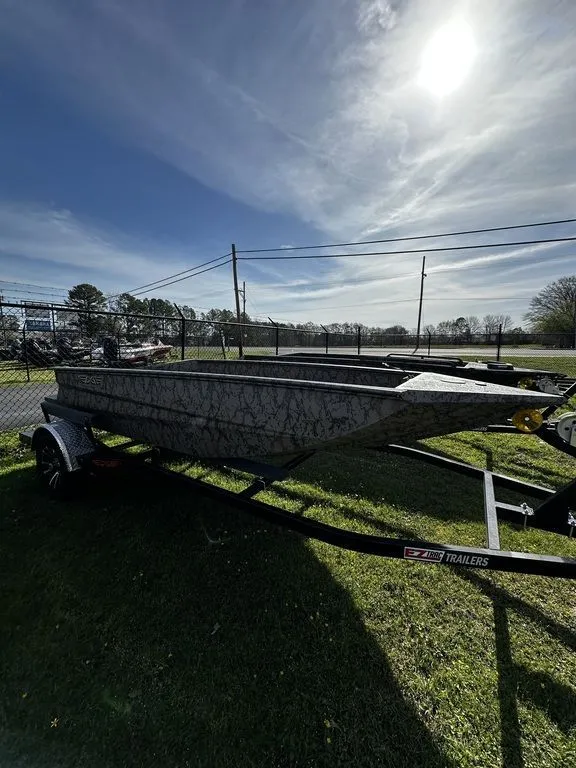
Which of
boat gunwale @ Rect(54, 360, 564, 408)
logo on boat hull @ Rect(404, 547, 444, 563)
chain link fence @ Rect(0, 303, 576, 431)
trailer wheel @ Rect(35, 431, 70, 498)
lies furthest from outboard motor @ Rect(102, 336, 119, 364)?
logo on boat hull @ Rect(404, 547, 444, 563)

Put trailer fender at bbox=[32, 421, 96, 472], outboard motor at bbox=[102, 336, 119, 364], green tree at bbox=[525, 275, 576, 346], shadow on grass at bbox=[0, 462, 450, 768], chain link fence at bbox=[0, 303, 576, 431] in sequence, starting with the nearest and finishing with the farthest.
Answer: shadow on grass at bbox=[0, 462, 450, 768]
trailer fender at bbox=[32, 421, 96, 472]
chain link fence at bbox=[0, 303, 576, 431]
outboard motor at bbox=[102, 336, 119, 364]
green tree at bbox=[525, 275, 576, 346]

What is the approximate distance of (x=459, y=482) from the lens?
3564 mm

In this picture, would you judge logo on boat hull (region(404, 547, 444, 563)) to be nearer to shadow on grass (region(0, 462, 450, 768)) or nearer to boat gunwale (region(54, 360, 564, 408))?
shadow on grass (region(0, 462, 450, 768))

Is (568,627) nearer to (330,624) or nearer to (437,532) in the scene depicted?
(437,532)

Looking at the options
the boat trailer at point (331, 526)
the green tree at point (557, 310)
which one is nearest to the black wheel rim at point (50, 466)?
the boat trailer at point (331, 526)

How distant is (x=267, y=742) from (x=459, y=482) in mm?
2951

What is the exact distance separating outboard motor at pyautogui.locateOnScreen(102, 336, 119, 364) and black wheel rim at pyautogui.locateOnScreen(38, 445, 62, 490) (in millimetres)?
7373

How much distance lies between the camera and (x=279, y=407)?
2014mm

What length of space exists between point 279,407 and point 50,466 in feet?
8.28

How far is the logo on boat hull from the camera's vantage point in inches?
64.5

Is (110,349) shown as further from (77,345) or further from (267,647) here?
(267,647)

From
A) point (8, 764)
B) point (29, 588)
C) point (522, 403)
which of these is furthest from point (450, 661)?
point (29, 588)

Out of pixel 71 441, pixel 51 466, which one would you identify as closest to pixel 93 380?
pixel 71 441

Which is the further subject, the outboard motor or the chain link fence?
the outboard motor
